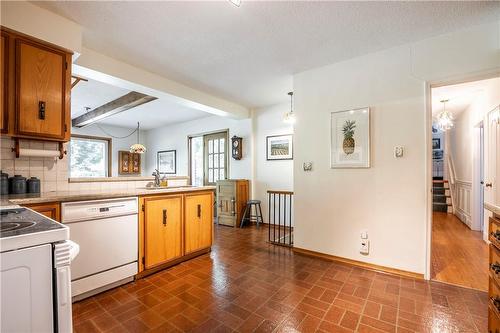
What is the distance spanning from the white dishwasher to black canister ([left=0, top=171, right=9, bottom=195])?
56cm

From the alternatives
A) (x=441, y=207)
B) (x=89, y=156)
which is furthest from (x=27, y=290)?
(x=441, y=207)

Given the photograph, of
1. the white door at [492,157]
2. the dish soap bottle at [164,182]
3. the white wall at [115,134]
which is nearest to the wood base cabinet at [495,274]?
the white door at [492,157]

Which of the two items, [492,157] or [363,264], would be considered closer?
[363,264]

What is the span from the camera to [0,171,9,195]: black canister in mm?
1891

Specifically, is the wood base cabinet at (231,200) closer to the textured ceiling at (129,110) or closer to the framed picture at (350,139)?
the textured ceiling at (129,110)

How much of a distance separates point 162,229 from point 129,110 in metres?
3.82

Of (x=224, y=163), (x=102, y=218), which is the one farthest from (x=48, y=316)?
(x=224, y=163)

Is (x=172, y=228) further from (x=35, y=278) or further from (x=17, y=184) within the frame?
(x=35, y=278)

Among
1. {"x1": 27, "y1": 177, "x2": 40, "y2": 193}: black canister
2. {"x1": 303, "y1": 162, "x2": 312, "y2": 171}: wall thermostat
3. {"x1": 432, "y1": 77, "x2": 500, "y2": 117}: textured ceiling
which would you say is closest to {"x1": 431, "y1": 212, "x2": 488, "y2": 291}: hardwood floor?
{"x1": 303, "y1": 162, "x2": 312, "y2": 171}: wall thermostat

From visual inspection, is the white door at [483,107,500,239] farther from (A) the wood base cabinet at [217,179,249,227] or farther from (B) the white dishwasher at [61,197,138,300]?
(B) the white dishwasher at [61,197,138,300]

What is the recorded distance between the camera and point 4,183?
1905 mm

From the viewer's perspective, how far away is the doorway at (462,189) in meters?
2.56

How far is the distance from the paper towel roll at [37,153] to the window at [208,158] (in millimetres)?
3376

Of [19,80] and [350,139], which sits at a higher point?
[19,80]
